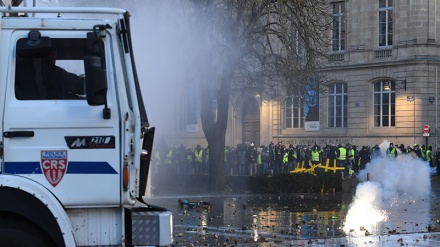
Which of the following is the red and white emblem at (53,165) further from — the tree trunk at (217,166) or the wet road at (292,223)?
the tree trunk at (217,166)

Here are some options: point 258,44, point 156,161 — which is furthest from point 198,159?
point 258,44

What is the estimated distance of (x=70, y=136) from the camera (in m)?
7.01

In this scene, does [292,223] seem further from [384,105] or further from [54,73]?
[384,105]

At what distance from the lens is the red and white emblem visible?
6.95 meters

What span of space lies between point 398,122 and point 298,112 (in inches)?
327

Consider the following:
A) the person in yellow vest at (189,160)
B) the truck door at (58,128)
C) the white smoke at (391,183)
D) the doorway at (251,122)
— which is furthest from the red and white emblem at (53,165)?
the doorway at (251,122)

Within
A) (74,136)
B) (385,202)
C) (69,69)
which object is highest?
(69,69)

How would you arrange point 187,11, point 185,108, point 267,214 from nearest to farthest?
point 267,214
point 187,11
point 185,108

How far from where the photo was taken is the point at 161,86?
73.4 ft

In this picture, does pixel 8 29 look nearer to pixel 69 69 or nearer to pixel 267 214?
pixel 69 69

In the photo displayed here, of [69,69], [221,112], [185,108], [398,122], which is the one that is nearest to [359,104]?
[398,122]

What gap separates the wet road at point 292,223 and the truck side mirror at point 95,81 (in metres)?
6.05

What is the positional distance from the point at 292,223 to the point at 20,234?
9887mm

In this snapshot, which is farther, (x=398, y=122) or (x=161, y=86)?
(x=398, y=122)
